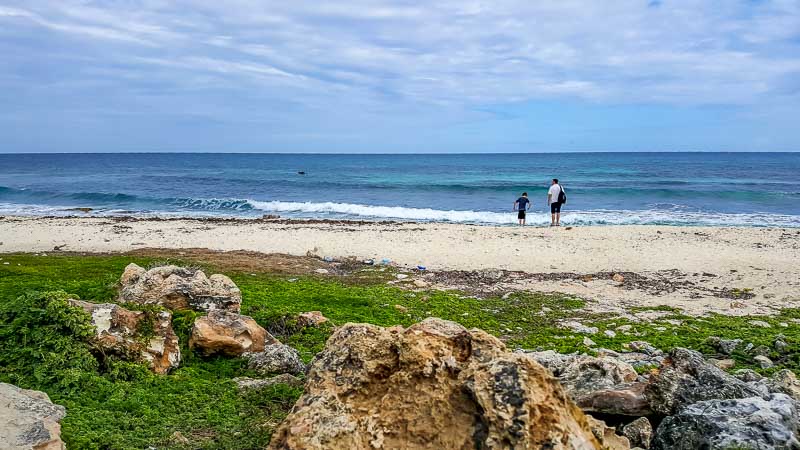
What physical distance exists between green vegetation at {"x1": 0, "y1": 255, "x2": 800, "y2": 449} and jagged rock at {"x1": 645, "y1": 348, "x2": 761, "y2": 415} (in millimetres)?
3228

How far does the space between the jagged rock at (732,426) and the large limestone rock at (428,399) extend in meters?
0.95

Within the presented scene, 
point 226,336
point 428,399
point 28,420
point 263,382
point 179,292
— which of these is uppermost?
point 428,399

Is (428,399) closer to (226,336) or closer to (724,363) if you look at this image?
(226,336)

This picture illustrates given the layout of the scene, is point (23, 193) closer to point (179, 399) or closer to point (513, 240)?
point (513, 240)

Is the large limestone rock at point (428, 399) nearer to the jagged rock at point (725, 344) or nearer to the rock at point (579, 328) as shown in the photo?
the jagged rock at point (725, 344)

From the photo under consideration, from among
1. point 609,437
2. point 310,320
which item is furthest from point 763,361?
point 310,320

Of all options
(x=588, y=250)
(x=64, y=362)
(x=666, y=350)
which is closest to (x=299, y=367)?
(x=64, y=362)

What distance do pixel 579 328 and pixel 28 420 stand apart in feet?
26.8

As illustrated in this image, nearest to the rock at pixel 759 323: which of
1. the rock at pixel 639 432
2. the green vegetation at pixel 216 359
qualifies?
the green vegetation at pixel 216 359

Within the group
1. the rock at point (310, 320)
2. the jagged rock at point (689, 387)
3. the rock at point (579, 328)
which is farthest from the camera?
the rock at point (579, 328)

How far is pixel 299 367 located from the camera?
673 cm

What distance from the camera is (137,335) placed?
6430 millimetres

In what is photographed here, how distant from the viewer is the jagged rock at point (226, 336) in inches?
268

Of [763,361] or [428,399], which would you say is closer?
[428,399]
